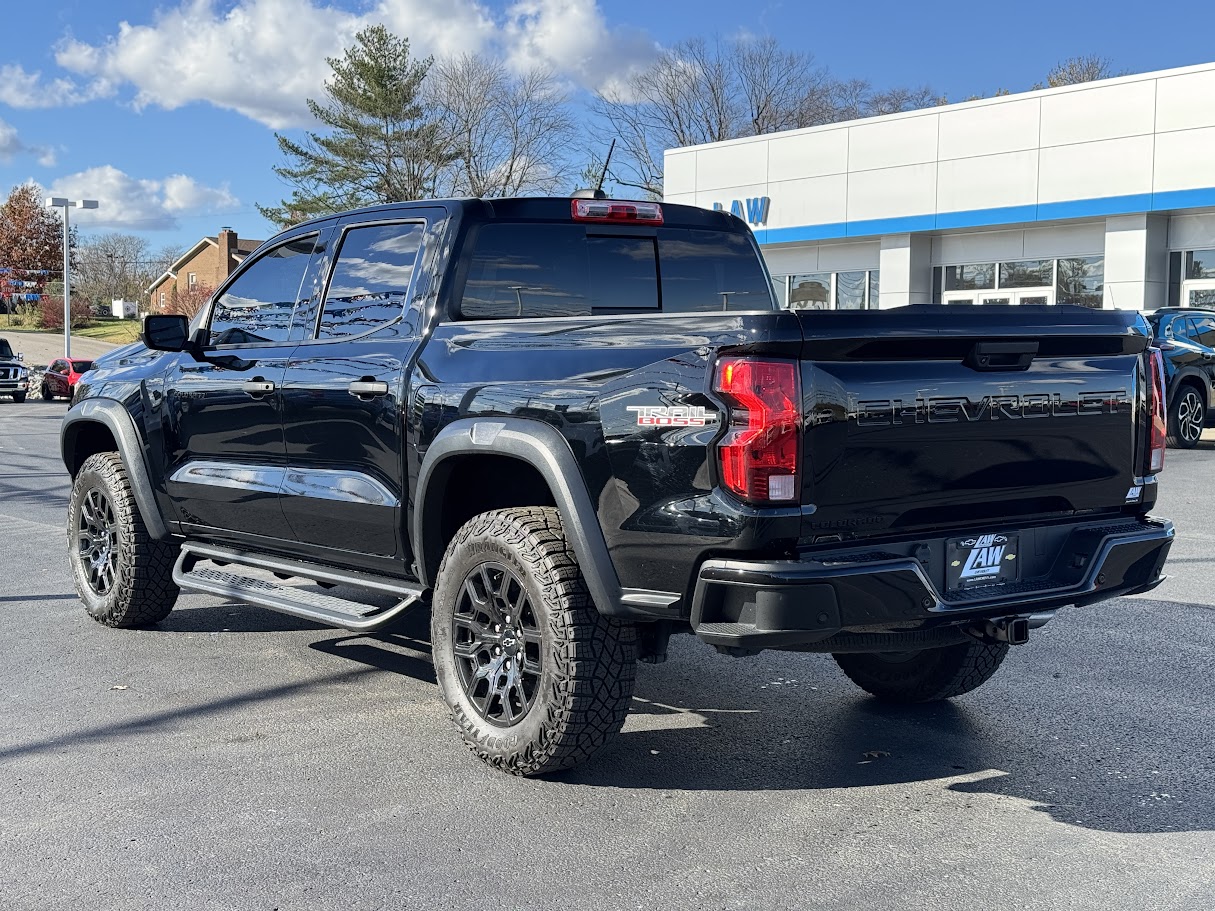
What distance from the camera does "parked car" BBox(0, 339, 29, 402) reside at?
34.7 m

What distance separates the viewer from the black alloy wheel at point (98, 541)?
6613 mm

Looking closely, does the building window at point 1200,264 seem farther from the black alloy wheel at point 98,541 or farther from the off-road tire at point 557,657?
the off-road tire at point 557,657

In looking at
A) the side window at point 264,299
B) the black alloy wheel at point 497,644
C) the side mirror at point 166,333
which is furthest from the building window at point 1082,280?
the black alloy wheel at point 497,644

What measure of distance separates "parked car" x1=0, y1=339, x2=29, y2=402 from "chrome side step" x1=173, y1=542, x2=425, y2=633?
Answer: 104 feet

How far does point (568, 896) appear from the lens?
3436mm

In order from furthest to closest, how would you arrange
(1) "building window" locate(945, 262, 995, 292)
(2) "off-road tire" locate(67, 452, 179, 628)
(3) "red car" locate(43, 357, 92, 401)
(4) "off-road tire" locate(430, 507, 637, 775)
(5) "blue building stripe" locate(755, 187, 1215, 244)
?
1. (3) "red car" locate(43, 357, 92, 401)
2. (1) "building window" locate(945, 262, 995, 292)
3. (5) "blue building stripe" locate(755, 187, 1215, 244)
4. (2) "off-road tire" locate(67, 452, 179, 628)
5. (4) "off-road tire" locate(430, 507, 637, 775)

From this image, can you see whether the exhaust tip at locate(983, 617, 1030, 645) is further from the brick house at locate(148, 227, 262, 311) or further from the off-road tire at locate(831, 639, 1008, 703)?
the brick house at locate(148, 227, 262, 311)

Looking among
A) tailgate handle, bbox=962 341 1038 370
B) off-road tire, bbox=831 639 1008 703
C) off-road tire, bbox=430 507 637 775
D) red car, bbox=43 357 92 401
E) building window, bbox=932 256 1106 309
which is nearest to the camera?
tailgate handle, bbox=962 341 1038 370

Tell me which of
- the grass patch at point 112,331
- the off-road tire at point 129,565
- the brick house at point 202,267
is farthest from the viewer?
the brick house at point 202,267

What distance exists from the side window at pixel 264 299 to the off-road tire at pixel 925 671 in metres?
2.85

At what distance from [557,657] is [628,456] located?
716mm

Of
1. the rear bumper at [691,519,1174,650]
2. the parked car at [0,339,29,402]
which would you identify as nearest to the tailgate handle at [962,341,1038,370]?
the rear bumper at [691,519,1174,650]

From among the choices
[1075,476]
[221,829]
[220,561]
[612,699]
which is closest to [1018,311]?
[1075,476]

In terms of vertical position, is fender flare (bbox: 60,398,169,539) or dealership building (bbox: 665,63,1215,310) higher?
dealership building (bbox: 665,63,1215,310)
